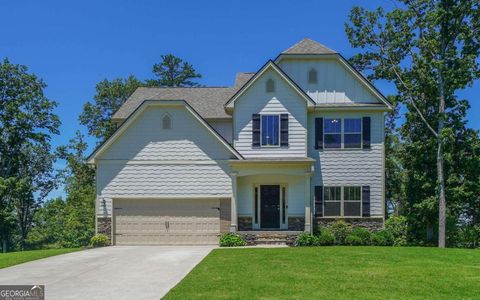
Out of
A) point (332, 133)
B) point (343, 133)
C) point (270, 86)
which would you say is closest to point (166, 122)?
point (270, 86)

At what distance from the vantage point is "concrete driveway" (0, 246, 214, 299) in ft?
32.4

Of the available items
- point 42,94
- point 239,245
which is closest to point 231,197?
point 239,245

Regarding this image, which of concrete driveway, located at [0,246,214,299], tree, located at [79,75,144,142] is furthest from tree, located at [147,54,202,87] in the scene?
concrete driveway, located at [0,246,214,299]

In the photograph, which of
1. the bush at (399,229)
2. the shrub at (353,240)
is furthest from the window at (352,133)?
the shrub at (353,240)

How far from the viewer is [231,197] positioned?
70.9 ft

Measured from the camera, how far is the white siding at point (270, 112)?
2228 centimetres

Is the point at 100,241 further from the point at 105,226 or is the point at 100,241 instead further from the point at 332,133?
the point at 332,133

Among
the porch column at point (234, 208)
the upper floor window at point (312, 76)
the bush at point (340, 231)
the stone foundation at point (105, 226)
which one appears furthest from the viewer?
the upper floor window at point (312, 76)

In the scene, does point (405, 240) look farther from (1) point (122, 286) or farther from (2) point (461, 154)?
(1) point (122, 286)

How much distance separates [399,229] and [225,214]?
892 centimetres

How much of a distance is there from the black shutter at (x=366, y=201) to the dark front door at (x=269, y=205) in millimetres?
4126

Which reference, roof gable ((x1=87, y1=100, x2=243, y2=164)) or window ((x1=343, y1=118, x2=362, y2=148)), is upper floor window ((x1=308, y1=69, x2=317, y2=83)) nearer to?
window ((x1=343, y1=118, x2=362, y2=148))

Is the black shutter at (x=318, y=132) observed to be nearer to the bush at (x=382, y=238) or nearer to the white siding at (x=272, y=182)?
the white siding at (x=272, y=182)

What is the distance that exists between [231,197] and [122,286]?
1136cm
